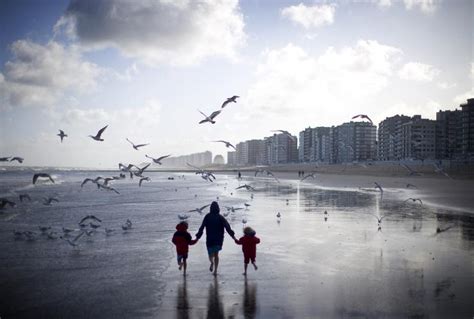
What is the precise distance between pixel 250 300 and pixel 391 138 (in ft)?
477

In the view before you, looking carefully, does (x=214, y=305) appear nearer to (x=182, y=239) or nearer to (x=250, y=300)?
(x=250, y=300)

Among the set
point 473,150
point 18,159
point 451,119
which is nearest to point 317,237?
point 18,159

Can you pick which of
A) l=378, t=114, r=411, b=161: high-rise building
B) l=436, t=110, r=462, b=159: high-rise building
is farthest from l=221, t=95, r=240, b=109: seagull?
l=436, t=110, r=462, b=159: high-rise building

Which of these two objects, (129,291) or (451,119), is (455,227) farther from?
(451,119)

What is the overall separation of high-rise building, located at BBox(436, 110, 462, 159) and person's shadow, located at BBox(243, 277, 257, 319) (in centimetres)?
13721

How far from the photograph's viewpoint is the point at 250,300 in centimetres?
733

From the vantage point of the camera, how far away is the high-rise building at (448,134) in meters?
124

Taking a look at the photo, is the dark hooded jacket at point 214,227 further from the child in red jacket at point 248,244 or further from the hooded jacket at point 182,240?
the child in red jacket at point 248,244

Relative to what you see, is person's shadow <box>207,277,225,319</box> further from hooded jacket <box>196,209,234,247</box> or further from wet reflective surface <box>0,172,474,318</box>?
hooded jacket <box>196,209,234,247</box>

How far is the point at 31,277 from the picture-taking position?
931cm

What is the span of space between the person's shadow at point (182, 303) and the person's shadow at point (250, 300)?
3.82 feet

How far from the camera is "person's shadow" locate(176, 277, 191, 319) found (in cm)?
659

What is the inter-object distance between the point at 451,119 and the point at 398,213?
450ft

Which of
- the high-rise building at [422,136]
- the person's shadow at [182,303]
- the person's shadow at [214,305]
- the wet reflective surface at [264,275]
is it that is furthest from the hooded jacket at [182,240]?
the high-rise building at [422,136]
